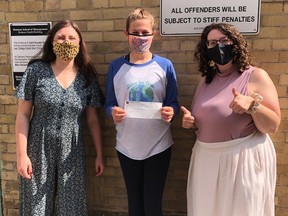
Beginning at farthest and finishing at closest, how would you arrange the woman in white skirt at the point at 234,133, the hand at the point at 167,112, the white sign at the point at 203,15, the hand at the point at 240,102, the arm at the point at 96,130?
the arm at the point at 96,130, the white sign at the point at 203,15, the hand at the point at 167,112, the woman in white skirt at the point at 234,133, the hand at the point at 240,102

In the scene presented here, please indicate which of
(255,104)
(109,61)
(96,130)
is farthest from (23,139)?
(255,104)

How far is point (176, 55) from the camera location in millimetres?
3018

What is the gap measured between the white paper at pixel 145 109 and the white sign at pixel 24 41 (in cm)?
124

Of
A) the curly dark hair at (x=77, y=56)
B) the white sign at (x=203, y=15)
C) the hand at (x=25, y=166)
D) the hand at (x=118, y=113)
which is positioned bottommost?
the hand at (x=25, y=166)

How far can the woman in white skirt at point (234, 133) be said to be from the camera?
7.41 feet

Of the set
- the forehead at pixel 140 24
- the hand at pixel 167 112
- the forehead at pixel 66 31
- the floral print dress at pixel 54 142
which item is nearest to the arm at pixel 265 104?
the hand at pixel 167 112

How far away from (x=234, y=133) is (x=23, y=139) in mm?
1559

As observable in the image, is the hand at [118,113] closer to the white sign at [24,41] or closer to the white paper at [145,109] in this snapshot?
the white paper at [145,109]

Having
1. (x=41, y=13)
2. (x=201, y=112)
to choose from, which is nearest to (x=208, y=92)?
(x=201, y=112)

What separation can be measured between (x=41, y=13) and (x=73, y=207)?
174 centimetres

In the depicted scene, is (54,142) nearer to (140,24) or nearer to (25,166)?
(25,166)

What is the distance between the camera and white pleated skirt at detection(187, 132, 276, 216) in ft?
7.51

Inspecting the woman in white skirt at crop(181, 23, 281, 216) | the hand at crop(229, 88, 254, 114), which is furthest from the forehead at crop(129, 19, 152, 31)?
the hand at crop(229, 88, 254, 114)

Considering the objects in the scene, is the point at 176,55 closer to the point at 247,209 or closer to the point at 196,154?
the point at 196,154
